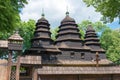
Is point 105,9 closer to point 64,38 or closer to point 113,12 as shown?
point 113,12

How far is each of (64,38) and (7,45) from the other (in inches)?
755

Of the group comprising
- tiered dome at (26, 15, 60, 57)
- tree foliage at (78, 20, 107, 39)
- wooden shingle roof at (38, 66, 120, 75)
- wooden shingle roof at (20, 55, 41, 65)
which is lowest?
wooden shingle roof at (38, 66, 120, 75)

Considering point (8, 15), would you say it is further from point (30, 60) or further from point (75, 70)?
point (75, 70)

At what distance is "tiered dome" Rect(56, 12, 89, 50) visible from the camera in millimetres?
35906

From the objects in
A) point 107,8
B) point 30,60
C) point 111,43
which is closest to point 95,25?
point 111,43

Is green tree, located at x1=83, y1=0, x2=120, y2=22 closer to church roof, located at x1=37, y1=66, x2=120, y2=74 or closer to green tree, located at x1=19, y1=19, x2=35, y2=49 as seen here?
church roof, located at x1=37, y1=66, x2=120, y2=74

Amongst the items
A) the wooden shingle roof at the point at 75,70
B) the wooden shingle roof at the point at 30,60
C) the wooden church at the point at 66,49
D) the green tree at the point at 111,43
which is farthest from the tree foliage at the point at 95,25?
the wooden shingle roof at the point at 30,60

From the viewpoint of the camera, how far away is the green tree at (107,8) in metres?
20.8

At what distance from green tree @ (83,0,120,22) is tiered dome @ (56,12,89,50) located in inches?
494

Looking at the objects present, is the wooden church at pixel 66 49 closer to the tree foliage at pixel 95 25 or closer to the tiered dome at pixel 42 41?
the tiered dome at pixel 42 41

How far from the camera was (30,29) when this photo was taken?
140ft

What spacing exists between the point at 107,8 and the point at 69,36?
14814 mm

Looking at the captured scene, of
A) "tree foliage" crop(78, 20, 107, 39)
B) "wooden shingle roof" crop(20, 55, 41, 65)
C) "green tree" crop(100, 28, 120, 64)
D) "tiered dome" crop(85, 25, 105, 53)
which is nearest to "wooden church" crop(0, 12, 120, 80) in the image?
"tiered dome" crop(85, 25, 105, 53)

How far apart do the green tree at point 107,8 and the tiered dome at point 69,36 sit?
1255 centimetres
